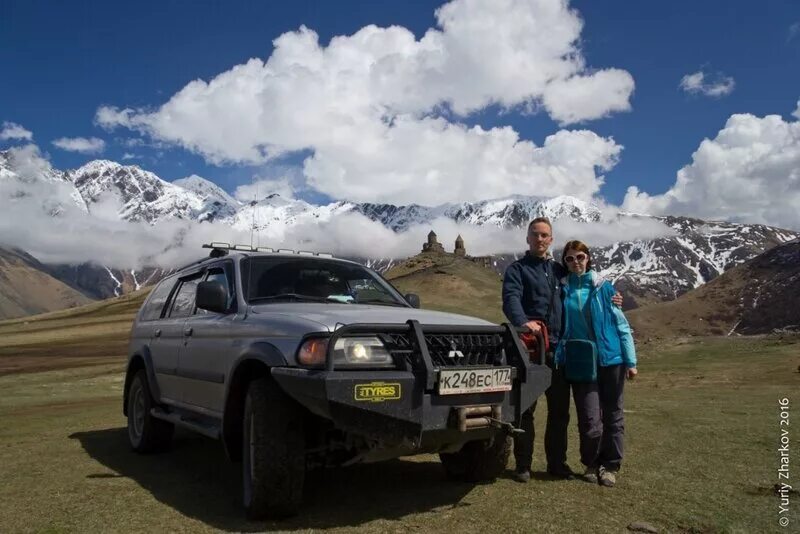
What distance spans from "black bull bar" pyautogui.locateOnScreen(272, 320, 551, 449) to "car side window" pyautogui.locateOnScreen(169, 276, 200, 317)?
2926 millimetres

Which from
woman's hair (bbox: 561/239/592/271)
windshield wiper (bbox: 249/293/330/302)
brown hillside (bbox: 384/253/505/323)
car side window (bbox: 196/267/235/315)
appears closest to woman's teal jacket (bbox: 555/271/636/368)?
woman's hair (bbox: 561/239/592/271)

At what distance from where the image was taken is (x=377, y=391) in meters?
4.34

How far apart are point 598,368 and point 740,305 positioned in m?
130

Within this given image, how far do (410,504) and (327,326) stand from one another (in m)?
1.80

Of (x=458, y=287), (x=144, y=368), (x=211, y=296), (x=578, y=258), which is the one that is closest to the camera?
(x=211, y=296)

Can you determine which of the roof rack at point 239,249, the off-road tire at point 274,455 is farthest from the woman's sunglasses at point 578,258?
the off-road tire at point 274,455

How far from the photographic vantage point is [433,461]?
277 inches

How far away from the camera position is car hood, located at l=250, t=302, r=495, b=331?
4773mm

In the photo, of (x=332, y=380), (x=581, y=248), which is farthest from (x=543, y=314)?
(x=332, y=380)

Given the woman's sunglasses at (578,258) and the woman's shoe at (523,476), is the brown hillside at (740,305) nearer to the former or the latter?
the woman's sunglasses at (578,258)

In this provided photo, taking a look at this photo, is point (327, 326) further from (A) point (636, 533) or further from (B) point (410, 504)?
(A) point (636, 533)

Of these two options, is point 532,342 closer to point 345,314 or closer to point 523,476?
point 523,476

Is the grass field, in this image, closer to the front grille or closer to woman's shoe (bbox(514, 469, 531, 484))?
woman's shoe (bbox(514, 469, 531, 484))

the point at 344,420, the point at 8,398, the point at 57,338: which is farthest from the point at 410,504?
the point at 57,338
